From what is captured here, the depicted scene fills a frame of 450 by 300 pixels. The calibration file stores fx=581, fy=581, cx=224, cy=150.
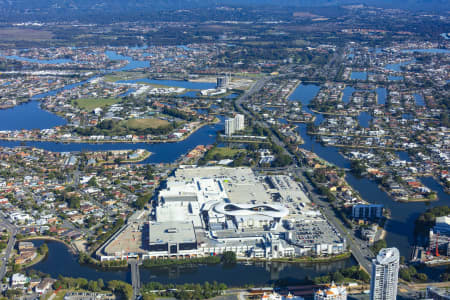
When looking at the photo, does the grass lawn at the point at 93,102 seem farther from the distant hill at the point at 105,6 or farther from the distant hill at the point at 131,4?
the distant hill at the point at 131,4

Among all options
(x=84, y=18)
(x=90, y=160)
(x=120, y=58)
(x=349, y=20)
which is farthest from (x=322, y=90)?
(x=84, y=18)

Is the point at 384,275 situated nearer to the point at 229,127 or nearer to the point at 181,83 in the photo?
the point at 229,127


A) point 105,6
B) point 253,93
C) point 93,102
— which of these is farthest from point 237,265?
point 105,6

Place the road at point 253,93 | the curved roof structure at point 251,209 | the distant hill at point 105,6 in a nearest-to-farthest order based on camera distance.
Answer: the curved roof structure at point 251,209 < the road at point 253,93 < the distant hill at point 105,6

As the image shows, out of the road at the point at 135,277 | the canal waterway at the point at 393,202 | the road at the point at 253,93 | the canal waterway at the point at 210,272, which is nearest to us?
the road at the point at 135,277

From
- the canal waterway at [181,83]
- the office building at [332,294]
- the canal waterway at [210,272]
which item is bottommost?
the canal waterway at [210,272]

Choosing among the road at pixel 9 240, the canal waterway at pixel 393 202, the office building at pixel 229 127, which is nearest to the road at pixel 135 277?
the road at pixel 9 240

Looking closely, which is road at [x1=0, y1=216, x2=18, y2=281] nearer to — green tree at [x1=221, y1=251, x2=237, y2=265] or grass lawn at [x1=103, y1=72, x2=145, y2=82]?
green tree at [x1=221, y1=251, x2=237, y2=265]
